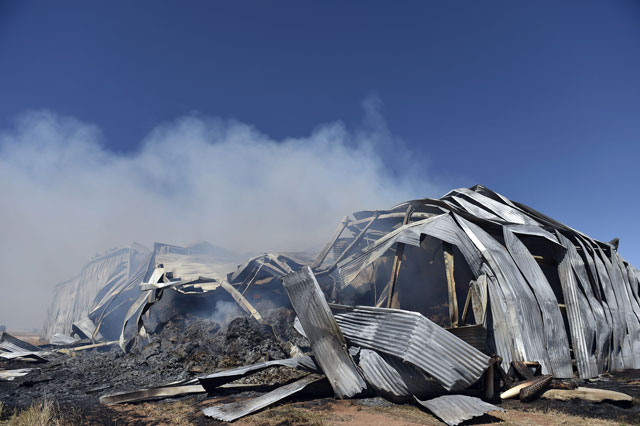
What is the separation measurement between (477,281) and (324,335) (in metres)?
3.53

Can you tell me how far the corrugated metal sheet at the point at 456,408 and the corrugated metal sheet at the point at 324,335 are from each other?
1208mm

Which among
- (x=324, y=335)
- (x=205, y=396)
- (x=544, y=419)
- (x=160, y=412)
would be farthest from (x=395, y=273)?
(x=160, y=412)

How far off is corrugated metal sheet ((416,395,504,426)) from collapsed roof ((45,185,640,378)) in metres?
1.31

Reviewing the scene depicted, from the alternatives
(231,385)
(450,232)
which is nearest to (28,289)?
(231,385)

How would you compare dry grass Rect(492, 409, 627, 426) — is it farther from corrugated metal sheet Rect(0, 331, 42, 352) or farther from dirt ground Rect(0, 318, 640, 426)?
corrugated metal sheet Rect(0, 331, 42, 352)

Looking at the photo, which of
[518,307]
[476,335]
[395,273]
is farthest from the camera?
[395,273]

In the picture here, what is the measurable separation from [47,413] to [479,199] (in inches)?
452

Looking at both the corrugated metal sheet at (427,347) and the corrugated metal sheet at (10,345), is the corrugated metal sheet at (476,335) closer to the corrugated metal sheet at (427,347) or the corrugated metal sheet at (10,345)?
the corrugated metal sheet at (427,347)

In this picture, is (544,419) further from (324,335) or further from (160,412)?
(160,412)

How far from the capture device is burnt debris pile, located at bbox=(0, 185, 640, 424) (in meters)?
5.68

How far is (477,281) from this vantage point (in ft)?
24.1

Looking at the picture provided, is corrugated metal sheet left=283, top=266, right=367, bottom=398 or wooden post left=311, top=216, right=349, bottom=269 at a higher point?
wooden post left=311, top=216, right=349, bottom=269

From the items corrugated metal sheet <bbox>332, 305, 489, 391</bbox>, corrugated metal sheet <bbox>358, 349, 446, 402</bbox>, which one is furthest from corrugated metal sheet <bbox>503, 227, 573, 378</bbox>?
corrugated metal sheet <bbox>358, 349, 446, 402</bbox>

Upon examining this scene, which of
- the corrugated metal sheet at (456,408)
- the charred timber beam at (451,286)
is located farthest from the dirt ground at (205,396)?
the charred timber beam at (451,286)
